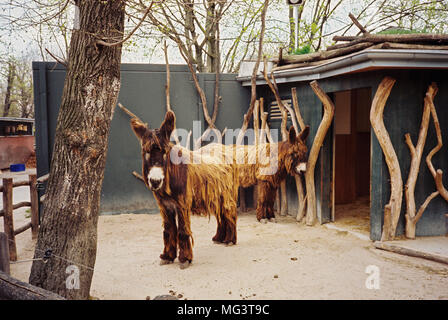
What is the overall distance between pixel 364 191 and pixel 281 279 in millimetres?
5657

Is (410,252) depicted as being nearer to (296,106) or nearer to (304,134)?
(304,134)

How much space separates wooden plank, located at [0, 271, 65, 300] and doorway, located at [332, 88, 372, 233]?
641 centimetres

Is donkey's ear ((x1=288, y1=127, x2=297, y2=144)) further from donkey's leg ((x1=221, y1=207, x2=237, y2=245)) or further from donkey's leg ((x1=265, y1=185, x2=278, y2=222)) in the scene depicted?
donkey's leg ((x1=221, y1=207, x2=237, y2=245))

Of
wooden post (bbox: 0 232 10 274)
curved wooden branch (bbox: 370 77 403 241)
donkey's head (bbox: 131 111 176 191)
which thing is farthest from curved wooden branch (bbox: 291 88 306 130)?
wooden post (bbox: 0 232 10 274)

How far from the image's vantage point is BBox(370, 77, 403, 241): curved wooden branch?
5594 mm

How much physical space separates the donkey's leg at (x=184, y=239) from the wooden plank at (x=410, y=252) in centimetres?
270

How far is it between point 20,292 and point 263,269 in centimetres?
278

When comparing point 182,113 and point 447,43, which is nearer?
point 447,43

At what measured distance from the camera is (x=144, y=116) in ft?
26.5

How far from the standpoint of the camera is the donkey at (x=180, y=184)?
4359mm

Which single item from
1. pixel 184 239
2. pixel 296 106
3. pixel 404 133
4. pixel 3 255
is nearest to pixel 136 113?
pixel 296 106

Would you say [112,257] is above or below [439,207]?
below
